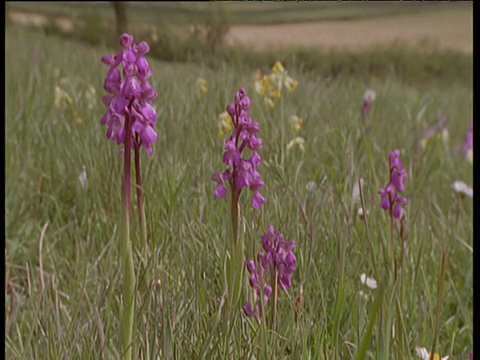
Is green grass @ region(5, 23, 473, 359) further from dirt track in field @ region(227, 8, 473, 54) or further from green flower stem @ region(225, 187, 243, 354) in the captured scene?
dirt track in field @ region(227, 8, 473, 54)

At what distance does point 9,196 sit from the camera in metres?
2.14

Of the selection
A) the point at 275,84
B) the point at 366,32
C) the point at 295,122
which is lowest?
the point at 366,32

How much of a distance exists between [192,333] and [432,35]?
1952cm

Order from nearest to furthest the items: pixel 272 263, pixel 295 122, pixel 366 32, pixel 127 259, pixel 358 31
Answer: pixel 127 259, pixel 272 263, pixel 295 122, pixel 358 31, pixel 366 32

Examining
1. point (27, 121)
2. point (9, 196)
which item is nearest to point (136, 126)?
point (9, 196)

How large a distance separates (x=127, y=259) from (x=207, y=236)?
518 millimetres

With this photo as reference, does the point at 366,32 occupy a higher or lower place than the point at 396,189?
lower

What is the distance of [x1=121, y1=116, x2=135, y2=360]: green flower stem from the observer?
93 centimetres

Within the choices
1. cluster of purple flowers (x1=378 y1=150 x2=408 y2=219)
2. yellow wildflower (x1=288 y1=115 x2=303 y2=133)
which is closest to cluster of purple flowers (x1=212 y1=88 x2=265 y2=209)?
cluster of purple flowers (x1=378 y1=150 x2=408 y2=219)

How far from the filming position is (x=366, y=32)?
17.1 meters

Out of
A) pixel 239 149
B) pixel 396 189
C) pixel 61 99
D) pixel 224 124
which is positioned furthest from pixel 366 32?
pixel 239 149

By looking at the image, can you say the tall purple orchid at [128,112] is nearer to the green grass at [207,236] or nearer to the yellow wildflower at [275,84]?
the green grass at [207,236]

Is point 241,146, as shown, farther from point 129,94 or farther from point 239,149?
point 129,94

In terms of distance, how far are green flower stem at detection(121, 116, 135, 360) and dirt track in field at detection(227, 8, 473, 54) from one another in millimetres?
10909
